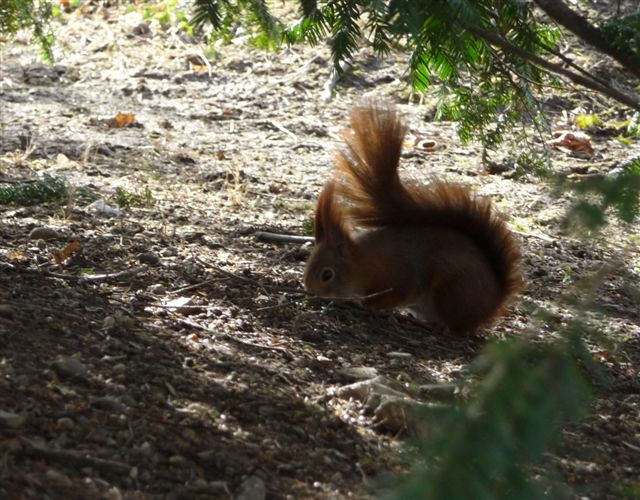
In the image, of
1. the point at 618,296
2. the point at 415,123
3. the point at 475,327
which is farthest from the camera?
the point at 415,123

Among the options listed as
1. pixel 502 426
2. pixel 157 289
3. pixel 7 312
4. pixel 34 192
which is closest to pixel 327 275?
pixel 157 289

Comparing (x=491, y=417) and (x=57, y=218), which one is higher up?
(x=491, y=417)

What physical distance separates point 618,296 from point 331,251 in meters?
1.30

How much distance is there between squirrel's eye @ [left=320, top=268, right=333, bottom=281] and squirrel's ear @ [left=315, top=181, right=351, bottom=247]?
0.37ft

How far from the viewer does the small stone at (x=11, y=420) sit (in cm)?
213

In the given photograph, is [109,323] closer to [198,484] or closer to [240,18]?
[198,484]

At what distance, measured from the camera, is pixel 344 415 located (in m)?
2.60

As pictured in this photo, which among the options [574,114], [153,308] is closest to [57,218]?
[153,308]

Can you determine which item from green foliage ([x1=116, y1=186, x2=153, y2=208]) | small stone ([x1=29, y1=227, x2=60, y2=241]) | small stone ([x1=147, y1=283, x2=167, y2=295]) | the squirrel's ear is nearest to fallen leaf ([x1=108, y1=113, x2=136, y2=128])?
green foliage ([x1=116, y1=186, x2=153, y2=208])

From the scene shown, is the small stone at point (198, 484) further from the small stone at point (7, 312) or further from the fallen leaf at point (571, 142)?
the fallen leaf at point (571, 142)

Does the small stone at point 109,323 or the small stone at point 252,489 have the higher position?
the small stone at point 109,323

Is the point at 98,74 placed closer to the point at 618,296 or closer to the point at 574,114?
the point at 574,114

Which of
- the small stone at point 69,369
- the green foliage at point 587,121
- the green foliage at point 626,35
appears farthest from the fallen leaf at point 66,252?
the green foliage at point 587,121

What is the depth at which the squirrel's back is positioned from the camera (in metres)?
3.60
